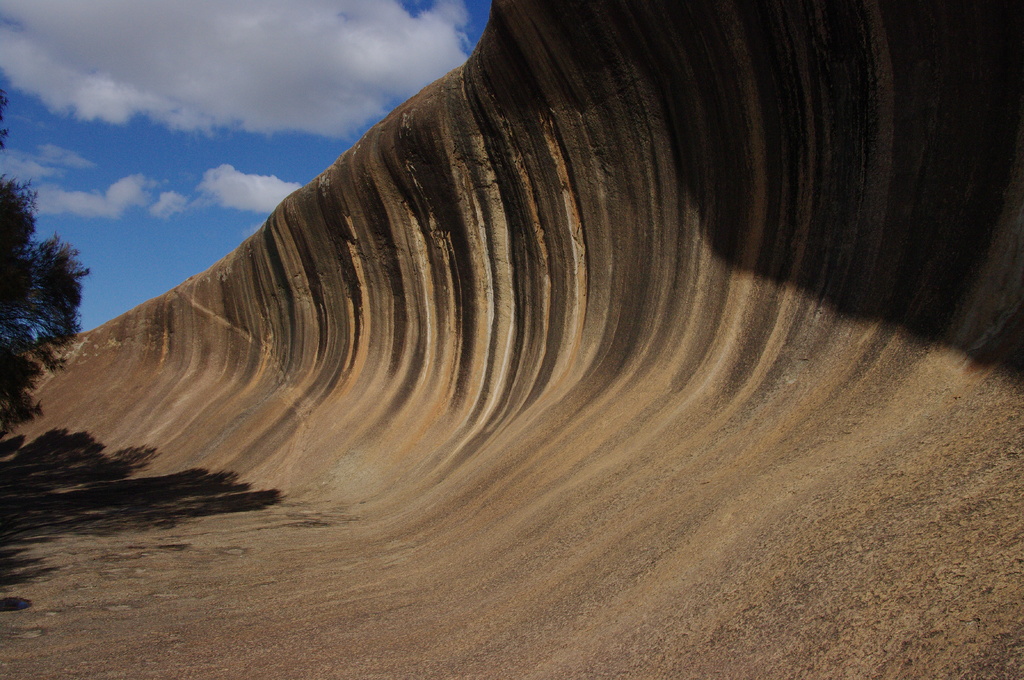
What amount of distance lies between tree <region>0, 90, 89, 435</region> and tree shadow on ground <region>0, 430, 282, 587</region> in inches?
60.5

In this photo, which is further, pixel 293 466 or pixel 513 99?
pixel 293 466

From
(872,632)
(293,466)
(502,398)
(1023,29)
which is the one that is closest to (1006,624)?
(872,632)

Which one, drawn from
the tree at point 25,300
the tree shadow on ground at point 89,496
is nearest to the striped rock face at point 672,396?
the tree shadow on ground at point 89,496

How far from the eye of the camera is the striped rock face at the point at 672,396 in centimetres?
283

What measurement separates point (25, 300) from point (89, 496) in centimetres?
331

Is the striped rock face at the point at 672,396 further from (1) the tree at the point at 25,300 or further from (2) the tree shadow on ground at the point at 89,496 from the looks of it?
(1) the tree at the point at 25,300

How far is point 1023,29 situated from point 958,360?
5.75 feet

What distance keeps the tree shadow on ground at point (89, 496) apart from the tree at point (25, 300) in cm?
154

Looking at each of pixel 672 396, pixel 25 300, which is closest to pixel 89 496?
pixel 25 300

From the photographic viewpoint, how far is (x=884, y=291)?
4.23 m

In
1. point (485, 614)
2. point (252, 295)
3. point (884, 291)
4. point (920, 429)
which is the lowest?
point (485, 614)

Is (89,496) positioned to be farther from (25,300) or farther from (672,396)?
(672,396)

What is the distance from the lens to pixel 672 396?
5.32 meters

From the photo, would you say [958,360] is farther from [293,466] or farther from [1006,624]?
[293,466]
